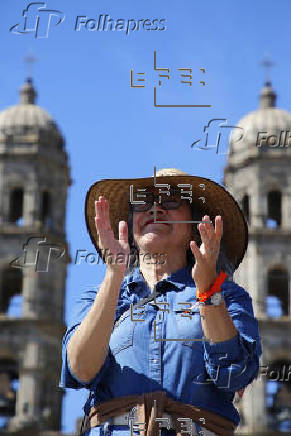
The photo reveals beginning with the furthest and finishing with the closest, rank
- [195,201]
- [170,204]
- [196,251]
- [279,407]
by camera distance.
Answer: [279,407], [195,201], [170,204], [196,251]

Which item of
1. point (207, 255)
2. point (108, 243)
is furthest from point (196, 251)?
point (108, 243)

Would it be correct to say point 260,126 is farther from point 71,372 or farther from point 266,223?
point 71,372

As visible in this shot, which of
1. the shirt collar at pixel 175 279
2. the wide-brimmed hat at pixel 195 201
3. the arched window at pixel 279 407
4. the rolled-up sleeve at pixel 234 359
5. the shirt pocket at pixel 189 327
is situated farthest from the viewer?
the arched window at pixel 279 407

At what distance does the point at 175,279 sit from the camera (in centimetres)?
691

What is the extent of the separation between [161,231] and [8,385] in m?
35.5

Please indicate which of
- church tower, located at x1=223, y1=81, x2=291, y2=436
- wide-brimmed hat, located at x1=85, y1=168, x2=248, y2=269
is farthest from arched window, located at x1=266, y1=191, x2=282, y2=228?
wide-brimmed hat, located at x1=85, y1=168, x2=248, y2=269

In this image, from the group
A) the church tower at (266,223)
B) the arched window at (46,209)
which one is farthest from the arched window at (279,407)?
the arched window at (46,209)

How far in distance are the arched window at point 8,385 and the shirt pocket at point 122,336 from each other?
34442 millimetres

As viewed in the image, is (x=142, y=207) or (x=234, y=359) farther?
(x=142, y=207)

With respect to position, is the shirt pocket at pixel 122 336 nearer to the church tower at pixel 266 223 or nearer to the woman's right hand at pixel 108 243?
the woman's right hand at pixel 108 243

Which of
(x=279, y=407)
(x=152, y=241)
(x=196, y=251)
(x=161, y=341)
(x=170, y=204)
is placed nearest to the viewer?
(x=196, y=251)

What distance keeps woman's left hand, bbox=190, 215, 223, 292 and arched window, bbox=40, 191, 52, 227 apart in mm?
37798

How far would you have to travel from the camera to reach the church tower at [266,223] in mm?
41156

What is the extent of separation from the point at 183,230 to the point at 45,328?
115 ft
